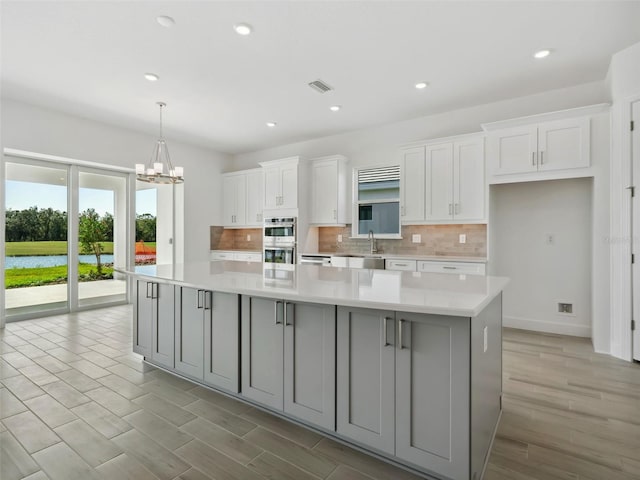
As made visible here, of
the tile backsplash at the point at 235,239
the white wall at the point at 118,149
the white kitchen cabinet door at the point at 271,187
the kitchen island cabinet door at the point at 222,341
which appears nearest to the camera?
the kitchen island cabinet door at the point at 222,341

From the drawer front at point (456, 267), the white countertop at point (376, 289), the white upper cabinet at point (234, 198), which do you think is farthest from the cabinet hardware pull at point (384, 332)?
the white upper cabinet at point (234, 198)

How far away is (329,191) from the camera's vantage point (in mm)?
5684

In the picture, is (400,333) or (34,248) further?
(34,248)

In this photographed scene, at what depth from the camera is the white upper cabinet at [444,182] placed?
171 inches

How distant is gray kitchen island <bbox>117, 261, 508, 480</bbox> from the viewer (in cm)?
153

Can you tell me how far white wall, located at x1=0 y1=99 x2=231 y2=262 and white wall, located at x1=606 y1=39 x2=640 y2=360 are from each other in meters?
6.33

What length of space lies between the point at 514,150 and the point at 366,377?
3.51 m

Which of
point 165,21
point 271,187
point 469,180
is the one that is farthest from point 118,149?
point 469,180

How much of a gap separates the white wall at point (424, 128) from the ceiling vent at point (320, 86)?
79cm

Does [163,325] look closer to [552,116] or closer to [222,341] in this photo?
[222,341]

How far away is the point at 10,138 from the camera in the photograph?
14.2 ft

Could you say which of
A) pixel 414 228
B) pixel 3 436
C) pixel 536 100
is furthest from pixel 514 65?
pixel 3 436

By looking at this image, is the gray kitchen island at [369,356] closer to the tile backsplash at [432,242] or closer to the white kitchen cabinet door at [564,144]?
the white kitchen cabinet door at [564,144]

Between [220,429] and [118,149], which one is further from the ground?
[118,149]
